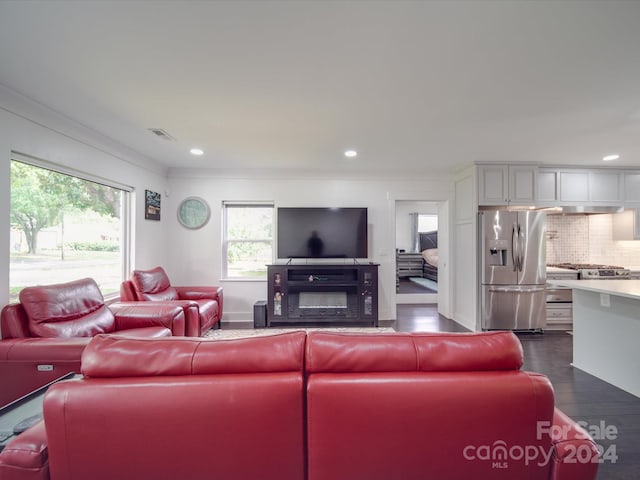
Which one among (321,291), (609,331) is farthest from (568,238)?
(321,291)

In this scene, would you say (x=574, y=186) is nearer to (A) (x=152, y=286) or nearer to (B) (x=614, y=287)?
(B) (x=614, y=287)

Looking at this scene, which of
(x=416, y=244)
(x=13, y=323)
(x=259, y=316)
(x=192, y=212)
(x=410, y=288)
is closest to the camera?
(x=13, y=323)

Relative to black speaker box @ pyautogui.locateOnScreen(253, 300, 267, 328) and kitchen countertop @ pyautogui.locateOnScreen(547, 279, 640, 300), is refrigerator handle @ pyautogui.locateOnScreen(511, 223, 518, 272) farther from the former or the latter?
black speaker box @ pyautogui.locateOnScreen(253, 300, 267, 328)

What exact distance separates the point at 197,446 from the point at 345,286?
3.54 metres

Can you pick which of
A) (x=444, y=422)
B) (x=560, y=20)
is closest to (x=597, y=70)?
(x=560, y=20)

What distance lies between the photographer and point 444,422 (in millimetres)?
952

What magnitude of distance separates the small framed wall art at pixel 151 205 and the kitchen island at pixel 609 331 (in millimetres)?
5111

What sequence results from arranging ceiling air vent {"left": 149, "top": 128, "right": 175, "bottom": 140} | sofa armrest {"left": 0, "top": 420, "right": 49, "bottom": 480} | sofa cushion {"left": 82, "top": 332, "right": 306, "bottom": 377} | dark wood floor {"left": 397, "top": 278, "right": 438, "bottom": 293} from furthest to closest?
dark wood floor {"left": 397, "top": 278, "right": 438, "bottom": 293}, ceiling air vent {"left": 149, "top": 128, "right": 175, "bottom": 140}, sofa cushion {"left": 82, "top": 332, "right": 306, "bottom": 377}, sofa armrest {"left": 0, "top": 420, "right": 49, "bottom": 480}

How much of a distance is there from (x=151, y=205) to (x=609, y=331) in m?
5.62

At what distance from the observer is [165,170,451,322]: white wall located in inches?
183

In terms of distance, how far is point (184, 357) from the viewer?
3.35 ft

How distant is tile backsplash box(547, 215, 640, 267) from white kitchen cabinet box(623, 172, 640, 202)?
37 cm

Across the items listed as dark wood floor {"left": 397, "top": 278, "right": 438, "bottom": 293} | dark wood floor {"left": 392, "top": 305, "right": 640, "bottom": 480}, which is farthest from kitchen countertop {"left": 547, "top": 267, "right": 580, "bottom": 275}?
dark wood floor {"left": 397, "top": 278, "right": 438, "bottom": 293}

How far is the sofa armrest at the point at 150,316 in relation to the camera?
2.76m
